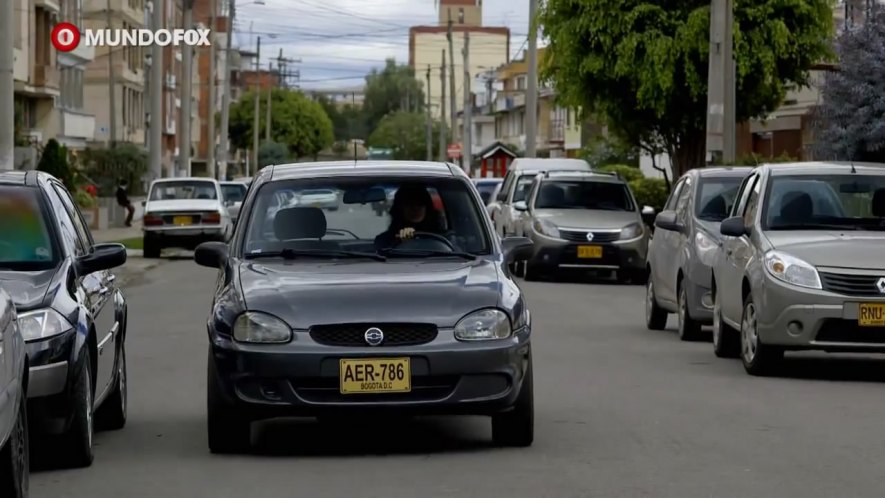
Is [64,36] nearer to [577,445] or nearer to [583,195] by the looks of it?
[583,195]

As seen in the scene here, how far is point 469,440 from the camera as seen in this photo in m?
10.8

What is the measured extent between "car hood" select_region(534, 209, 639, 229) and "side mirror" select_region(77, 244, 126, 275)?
1875 centimetres

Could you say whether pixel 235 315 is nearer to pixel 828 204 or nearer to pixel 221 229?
pixel 828 204

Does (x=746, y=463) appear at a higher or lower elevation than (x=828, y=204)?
lower

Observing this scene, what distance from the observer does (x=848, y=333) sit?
1395cm

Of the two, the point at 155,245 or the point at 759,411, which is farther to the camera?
the point at 155,245

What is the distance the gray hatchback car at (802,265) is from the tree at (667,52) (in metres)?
20.4

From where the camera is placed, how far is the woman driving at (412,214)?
11.4m

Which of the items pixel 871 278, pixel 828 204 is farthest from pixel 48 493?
pixel 828 204

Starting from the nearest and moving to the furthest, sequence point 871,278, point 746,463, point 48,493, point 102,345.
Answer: point 48,493
point 746,463
point 102,345
point 871,278

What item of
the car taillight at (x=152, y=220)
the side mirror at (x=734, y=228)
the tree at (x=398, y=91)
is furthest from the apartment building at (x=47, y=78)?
the tree at (x=398, y=91)

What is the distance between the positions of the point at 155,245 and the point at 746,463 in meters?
29.7

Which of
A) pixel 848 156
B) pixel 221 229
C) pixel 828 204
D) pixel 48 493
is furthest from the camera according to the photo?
pixel 221 229

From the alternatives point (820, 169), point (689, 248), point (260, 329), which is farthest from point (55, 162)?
point (260, 329)
